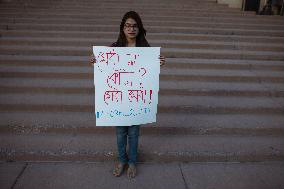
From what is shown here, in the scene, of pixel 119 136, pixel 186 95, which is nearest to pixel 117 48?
pixel 119 136

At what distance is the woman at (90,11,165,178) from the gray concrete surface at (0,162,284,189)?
117 mm

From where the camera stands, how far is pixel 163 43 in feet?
19.5

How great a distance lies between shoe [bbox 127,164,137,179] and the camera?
304cm

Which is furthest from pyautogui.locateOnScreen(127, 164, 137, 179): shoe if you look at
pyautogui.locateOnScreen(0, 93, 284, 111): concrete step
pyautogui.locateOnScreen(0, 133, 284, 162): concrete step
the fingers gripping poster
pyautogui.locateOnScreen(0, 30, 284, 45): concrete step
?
pyautogui.locateOnScreen(0, 30, 284, 45): concrete step

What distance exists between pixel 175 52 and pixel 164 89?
4.60ft

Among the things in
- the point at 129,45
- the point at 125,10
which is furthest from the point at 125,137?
the point at 125,10

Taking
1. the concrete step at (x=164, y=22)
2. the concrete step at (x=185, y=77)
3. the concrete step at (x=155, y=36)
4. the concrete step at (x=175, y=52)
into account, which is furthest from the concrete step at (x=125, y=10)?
the concrete step at (x=185, y=77)

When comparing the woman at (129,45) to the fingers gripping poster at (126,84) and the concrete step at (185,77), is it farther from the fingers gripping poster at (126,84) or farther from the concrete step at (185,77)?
the concrete step at (185,77)

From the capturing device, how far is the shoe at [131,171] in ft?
9.99

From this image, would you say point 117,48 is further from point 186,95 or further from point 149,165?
point 186,95

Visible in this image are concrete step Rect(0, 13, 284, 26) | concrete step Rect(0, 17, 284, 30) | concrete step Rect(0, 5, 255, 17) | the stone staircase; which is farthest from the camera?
concrete step Rect(0, 5, 255, 17)

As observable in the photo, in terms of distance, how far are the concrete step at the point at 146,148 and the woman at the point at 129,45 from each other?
0.29 meters

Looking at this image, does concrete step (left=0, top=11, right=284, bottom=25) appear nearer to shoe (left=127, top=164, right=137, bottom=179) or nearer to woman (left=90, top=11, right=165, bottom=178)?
woman (left=90, top=11, right=165, bottom=178)

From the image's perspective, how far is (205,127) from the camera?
3801mm
